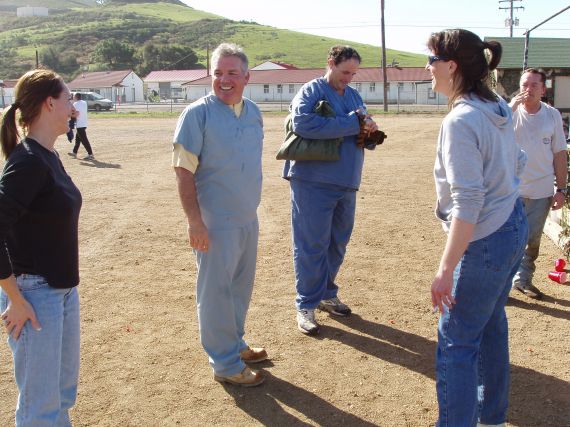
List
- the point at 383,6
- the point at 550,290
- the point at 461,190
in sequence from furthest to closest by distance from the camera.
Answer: the point at 383,6
the point at 550,290
the point at 461,190

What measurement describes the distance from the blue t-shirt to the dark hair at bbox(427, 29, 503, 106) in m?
1.64

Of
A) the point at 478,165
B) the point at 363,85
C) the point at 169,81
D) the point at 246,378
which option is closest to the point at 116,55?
the point at 169,81

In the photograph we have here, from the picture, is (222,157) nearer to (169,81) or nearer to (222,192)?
(222,192)

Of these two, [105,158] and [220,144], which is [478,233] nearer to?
[220,144]

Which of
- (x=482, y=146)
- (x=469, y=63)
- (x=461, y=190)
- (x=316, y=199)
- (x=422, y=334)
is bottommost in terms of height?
(x=422, y=334)

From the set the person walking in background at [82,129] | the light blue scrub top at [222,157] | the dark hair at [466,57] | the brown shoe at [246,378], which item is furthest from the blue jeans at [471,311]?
the person walking in background at [82,129]

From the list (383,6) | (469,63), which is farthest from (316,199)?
(383,6)

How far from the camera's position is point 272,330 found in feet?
15.1

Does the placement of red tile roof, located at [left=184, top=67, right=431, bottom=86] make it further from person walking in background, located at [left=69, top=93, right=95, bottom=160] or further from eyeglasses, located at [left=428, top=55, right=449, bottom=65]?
eyeglasses, located at [left=428, top=55, right=449, bottom=65]

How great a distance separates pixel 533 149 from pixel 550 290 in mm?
1327

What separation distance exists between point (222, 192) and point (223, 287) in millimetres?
579

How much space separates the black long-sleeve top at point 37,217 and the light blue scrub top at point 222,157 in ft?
3.09

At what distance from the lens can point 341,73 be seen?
4340 millimetres

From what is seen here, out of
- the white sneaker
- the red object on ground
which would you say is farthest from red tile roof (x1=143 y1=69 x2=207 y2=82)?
the white sneaker
